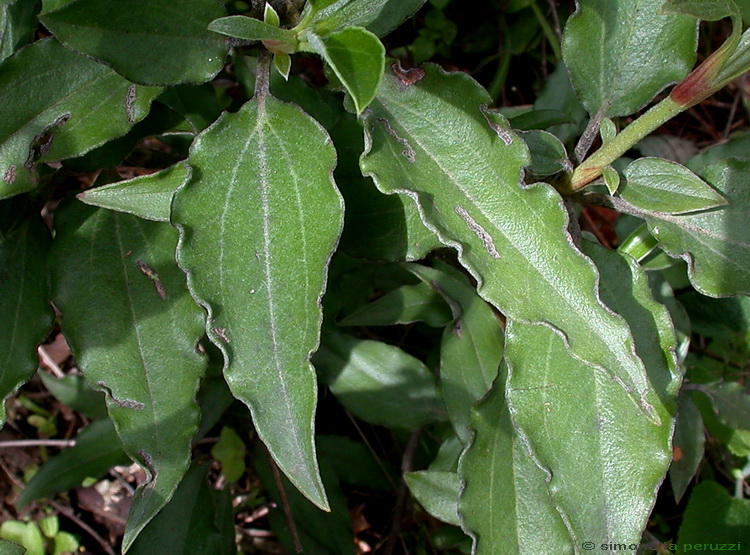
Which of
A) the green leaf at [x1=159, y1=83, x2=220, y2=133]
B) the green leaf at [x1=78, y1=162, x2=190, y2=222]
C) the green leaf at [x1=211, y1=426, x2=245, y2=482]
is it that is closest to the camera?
the green leaf at [x1=78, y1=162, x2=190, y2=222]

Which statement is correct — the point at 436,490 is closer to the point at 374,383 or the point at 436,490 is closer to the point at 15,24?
the point at 374,383

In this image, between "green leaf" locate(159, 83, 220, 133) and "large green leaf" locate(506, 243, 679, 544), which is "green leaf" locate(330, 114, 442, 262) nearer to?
"large green leaf" locate(506, 243, 679, 544)

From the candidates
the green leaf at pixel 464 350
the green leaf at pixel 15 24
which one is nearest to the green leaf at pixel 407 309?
the green leaf at pixel 464 350

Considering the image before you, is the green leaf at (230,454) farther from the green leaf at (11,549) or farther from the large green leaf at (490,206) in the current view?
the large green leaf at (490,206)

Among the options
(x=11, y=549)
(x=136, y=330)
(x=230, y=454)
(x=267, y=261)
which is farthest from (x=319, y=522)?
(x=267, y=261)

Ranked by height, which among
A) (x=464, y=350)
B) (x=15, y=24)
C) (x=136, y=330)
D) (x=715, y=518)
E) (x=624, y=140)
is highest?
(x=15, y=24)

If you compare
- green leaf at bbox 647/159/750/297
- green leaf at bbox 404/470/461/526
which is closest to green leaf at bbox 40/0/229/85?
green leaf at bbox 647/159/750/297

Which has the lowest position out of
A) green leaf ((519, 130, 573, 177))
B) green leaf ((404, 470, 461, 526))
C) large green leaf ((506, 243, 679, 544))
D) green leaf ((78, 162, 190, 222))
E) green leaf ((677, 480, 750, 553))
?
green leaf ((677, 480, 750, 553))
